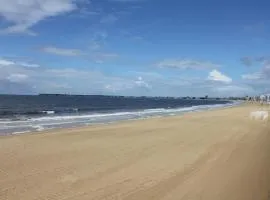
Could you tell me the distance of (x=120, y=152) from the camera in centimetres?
1302

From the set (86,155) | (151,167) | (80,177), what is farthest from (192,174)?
(86,155)

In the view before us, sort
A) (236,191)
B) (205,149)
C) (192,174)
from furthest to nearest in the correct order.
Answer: (205,149) < (192,174) < (236,191)

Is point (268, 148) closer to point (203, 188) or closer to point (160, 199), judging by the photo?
point (203, 188)

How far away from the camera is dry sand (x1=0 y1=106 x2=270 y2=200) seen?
8.01 meters

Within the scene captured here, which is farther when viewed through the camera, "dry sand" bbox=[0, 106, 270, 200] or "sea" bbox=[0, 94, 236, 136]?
"sea" bbox=[0, 94, 236, 136]

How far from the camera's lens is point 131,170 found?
10.1m

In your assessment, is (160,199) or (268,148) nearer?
(160,199)

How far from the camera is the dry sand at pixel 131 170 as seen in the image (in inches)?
315

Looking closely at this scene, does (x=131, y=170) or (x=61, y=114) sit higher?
(x=61, y=114)

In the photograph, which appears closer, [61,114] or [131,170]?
[131,170]

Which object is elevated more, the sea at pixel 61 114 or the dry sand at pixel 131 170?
the sea at pixel 61 114

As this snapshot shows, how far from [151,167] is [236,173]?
2371mm

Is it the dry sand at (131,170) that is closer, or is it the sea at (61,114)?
the dry sand at (131,170)

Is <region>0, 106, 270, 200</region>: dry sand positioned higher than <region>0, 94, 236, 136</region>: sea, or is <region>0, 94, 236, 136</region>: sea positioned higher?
<region>0, 94, 236, 136</region>: sea
